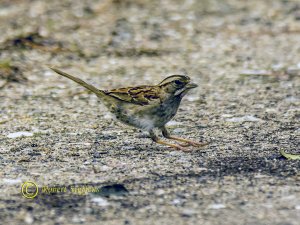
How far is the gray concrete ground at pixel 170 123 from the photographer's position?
5266 millimetres

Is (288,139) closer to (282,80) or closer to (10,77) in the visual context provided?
(282,80)

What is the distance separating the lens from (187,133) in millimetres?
7188

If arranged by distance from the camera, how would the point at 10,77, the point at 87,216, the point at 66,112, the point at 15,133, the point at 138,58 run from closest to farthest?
the point at 87,216 → the point at 15,133 → the point at 66,112 → the point at 10,77 → the point at 138,58

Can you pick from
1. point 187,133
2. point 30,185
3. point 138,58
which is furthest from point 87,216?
point 138,58

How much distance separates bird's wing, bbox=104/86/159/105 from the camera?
6566 mm

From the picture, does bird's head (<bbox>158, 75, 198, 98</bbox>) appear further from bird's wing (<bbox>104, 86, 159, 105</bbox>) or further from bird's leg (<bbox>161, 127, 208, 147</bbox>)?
bird's leg (<bbox>161, 127, 208, 147</bbox>)

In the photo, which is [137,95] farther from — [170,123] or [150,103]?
[170,123]

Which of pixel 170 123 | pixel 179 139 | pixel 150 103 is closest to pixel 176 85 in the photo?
pixel 150 103

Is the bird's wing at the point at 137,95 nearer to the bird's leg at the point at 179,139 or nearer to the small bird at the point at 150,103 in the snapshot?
the small bird at the point at 150,103

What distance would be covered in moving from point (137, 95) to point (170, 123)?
1.06 m

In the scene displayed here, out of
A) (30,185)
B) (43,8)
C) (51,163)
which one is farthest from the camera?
(43,8)

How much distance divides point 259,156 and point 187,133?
105 cm

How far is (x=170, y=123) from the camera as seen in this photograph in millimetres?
7570

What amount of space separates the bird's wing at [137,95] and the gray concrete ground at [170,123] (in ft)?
1.45
